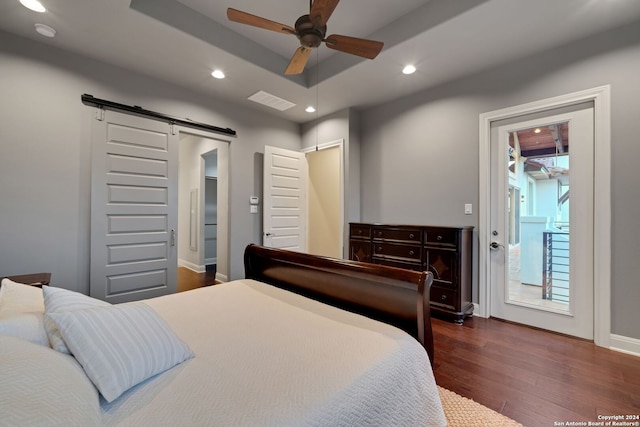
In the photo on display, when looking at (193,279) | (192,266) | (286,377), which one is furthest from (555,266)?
(192,266)

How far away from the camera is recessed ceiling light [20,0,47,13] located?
6.97 ft

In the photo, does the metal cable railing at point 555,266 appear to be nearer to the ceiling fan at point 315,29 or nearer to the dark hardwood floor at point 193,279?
the ceiling fan at point 315,29

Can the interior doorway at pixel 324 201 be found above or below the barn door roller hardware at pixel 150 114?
below

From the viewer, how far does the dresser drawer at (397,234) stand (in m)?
3.21

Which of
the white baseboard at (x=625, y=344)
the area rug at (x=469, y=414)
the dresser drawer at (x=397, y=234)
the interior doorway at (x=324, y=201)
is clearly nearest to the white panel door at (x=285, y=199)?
the interior doorway at (x=324, y=201)

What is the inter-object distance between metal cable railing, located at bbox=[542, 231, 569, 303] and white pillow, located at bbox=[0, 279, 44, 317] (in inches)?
155

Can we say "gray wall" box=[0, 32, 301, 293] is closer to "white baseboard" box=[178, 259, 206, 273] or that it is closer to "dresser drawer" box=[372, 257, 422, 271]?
"white baseboard" box=[178, 259, 206, 273]

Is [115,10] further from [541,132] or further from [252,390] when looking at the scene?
[541,132]

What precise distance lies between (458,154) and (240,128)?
3050 millimetres

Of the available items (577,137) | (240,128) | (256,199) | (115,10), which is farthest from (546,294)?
(115,10)

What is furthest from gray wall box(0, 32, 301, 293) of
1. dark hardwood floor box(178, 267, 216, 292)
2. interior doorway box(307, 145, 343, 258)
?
interior doorway box(307, 145, 343, 258)

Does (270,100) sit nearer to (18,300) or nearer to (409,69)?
(409,69)

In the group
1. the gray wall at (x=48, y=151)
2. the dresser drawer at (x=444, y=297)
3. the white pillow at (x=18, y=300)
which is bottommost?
the dresser drawer at (x=444, y=297)

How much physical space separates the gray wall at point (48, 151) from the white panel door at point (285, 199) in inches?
71.4
